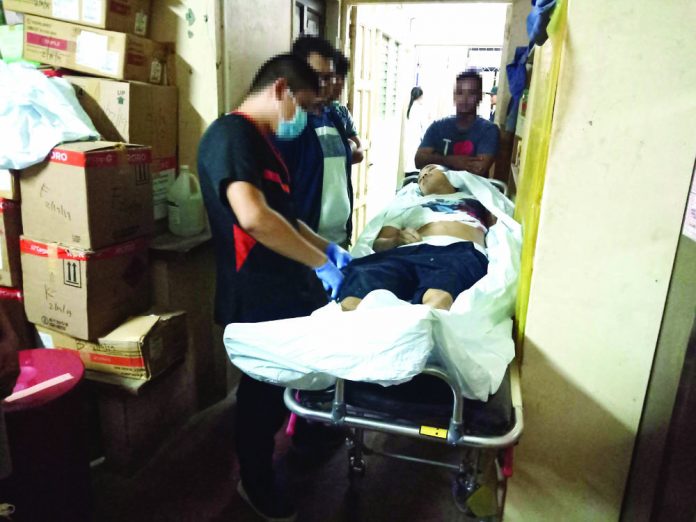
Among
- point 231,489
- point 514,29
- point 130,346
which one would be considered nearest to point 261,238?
point 130,346

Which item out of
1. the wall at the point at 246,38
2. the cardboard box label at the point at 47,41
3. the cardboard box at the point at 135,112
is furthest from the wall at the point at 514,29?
the cardboard box label at the point at 47,41

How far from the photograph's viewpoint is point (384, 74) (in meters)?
3.83

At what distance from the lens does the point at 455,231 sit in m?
1.92

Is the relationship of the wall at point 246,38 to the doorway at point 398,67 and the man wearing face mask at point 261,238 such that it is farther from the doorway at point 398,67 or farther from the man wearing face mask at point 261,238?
the doorway at point 398,67

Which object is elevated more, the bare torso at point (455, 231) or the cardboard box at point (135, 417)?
the bare torso at point (455, 231)

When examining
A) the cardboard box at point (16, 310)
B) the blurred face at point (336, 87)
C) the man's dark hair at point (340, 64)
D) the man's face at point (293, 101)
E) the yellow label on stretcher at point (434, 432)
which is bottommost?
the cardboard box at point (16, 310)

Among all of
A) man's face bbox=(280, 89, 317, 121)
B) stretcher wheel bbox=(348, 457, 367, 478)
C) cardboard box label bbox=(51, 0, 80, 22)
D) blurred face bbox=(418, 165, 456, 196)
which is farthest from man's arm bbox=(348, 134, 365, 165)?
stretcher wheel bbox=(348, 457, 367, 478)

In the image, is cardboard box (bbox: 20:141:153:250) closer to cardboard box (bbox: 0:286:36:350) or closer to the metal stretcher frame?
cardboard box (bbox: 0:286:36:350)

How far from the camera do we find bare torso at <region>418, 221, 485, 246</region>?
1908mm

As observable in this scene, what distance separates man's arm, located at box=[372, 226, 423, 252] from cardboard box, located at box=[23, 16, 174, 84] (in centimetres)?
100

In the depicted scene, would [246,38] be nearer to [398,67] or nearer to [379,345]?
[379,345]

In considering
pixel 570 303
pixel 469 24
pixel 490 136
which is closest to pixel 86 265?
pixel 570 303

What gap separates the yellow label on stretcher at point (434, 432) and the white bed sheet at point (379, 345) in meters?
0.09

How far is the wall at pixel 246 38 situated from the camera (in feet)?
6.15
